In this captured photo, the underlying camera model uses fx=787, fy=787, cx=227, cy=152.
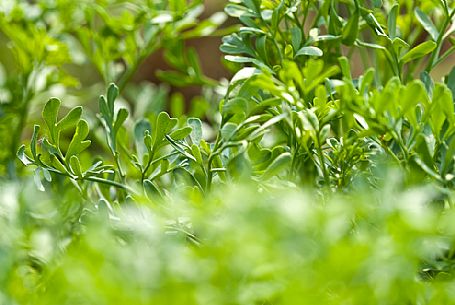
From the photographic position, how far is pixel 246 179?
43 centimetres

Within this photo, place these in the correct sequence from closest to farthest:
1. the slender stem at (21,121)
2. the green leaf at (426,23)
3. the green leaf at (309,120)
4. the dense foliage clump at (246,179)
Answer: the dense foliage clump at (246,179)
the green leaf at (309,120)
the green leaf at (426,23)
the slender stem at (21,121)

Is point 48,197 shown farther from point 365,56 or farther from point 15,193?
point 365,56

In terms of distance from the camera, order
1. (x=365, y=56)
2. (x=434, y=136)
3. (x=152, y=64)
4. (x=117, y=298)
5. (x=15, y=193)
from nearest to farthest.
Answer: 1. (x=117, y=298)
2. (x=434, y=136)
3. (x=15, y=193)
4. (x=365, y=56)
5. (x=152, y=64)

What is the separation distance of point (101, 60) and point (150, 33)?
67 millimetres

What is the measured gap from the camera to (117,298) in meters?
0.32

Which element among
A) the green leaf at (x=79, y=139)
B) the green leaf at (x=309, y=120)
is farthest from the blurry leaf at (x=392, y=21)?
the green leaf at (x=79, y=139)

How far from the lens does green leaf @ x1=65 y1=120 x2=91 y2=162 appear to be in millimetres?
540

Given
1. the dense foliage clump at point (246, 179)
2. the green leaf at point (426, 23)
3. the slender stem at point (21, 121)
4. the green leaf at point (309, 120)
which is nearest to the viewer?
the dense foliage clump at point (246, 179)

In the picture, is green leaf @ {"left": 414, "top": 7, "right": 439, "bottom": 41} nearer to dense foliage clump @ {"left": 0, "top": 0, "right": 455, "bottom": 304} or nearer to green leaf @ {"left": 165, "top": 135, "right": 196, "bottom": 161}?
dense foliage clump @ {"left": 0, "top": 0, "right": 455, "bottom": 304}

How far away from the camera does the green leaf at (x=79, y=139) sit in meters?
0.54

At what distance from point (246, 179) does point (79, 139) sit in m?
0.16

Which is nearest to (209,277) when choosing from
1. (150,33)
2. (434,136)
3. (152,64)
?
(434,136)

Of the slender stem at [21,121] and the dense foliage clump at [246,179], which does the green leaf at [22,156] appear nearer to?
the dense foliage clump at [246,179]

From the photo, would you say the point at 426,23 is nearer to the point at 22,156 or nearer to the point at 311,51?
the point at 311,51
